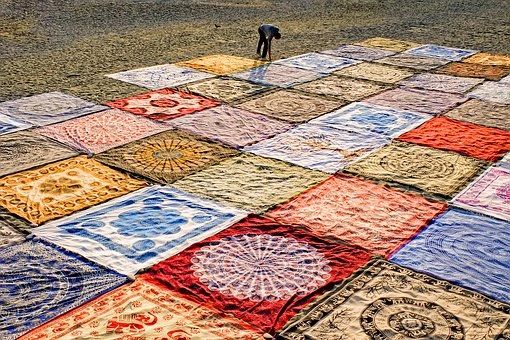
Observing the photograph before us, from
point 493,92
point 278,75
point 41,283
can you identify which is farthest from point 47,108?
point 493,92

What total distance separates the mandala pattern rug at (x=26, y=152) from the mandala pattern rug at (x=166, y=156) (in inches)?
10.2

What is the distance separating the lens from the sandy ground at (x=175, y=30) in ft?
17.0

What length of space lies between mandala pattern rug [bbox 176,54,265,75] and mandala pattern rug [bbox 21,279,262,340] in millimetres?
3422

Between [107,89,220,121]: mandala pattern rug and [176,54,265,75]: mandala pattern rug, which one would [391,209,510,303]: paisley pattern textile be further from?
[176,54,265,75]: mandala pattern rug

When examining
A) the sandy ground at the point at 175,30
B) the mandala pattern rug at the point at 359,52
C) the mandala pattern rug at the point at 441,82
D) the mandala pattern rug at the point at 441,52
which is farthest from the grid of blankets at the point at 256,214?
the mandala pattern rug at the point at 441,52

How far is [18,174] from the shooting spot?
312 centimetres

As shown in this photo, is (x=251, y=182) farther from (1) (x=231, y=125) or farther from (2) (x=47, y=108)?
(2) (x=47, y=108)

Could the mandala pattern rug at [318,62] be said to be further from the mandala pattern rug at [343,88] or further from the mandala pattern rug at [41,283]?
the mandala pattern rug at [41,283]

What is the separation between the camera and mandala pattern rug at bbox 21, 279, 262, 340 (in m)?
1.97

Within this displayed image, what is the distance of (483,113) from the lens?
435 centimetres

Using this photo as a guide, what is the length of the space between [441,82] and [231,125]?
88.9 inches

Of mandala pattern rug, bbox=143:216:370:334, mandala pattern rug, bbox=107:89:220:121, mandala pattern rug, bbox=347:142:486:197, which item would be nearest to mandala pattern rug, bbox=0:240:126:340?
mandala pattern rug, bbox=143:216:370:334

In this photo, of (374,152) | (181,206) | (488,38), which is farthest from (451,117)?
(488,38)

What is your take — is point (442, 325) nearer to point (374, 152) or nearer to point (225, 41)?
point (374, 152)
